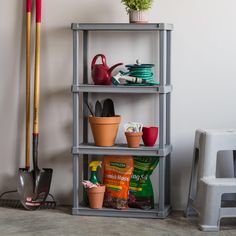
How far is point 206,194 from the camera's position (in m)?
3.44

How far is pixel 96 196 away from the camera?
379cm

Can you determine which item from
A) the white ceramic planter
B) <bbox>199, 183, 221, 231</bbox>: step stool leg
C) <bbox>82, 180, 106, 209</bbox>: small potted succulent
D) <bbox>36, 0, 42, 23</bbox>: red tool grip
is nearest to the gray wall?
<bbox>36, 0, 42, 23</bbox>: red tool grip

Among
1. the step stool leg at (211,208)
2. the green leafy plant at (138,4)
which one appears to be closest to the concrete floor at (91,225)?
the step stool leg at (211,208)

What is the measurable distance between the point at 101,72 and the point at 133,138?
0.44 meters

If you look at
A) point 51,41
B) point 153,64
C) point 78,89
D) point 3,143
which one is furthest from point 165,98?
point 3,143

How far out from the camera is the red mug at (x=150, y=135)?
3.75 m

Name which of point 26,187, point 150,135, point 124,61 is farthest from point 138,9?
point 26,187

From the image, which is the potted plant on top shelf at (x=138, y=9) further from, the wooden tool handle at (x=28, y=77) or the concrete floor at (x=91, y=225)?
the concrete floor at (x=91, y=225)

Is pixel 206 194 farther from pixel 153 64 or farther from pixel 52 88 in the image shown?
pixel 52 88

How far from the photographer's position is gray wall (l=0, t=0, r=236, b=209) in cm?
385

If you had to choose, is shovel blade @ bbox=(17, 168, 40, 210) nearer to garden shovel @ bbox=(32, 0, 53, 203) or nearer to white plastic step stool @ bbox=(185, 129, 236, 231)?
garden shovel @ bbox=(32, 0, 53, 203)

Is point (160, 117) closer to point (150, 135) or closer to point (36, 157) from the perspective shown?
point (150, 135)

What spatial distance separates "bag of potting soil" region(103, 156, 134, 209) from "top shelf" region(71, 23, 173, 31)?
789 mm

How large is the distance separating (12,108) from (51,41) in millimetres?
523
